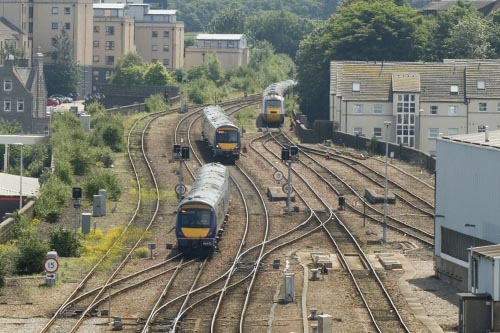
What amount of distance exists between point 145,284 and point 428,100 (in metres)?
54.2

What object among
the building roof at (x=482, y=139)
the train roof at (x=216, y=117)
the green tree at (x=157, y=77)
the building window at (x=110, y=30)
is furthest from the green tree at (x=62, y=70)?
the building roof at (x=482, y=139)

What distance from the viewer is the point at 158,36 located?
607ft

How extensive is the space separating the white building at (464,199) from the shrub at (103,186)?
1943 centimetres

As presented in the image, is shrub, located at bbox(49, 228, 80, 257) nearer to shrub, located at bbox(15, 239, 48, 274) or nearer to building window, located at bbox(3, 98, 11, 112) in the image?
shrub, located at bbox(15, 239, 48, 274)

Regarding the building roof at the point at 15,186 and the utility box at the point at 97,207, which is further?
the building roof at the point at 15,186

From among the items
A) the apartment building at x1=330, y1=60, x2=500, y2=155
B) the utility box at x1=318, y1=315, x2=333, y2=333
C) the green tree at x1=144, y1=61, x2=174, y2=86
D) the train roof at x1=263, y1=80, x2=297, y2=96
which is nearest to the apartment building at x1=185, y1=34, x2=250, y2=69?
the green tree at x1=144, y1=61, x2=174, y2=86

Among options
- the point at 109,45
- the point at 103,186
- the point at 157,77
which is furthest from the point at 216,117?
the point at 109,45

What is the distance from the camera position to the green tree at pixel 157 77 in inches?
5527

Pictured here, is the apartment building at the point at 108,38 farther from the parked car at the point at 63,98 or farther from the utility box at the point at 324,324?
the utility box at the point at 324,324

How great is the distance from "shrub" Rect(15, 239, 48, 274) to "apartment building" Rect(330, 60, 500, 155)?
5116 cm

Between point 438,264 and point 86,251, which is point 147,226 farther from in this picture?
point 438,264

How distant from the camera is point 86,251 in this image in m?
53.9

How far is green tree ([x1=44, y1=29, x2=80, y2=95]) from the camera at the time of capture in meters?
167

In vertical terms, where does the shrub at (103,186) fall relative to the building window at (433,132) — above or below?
below
